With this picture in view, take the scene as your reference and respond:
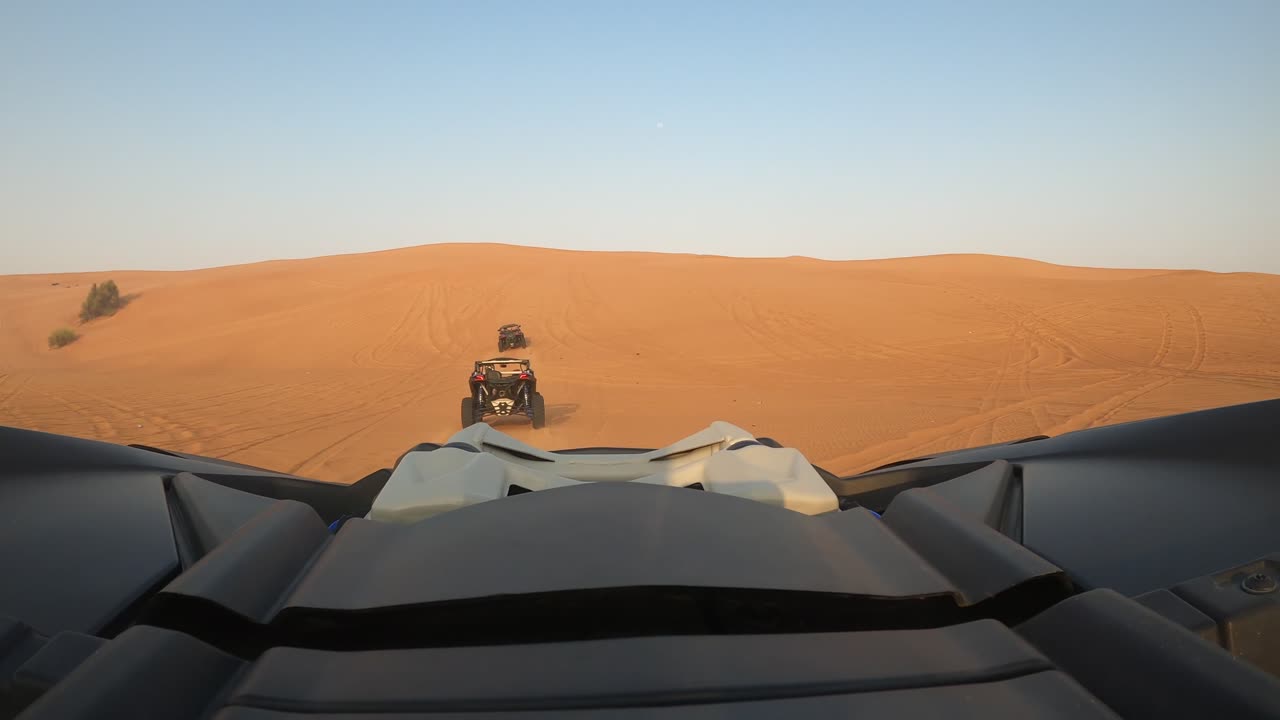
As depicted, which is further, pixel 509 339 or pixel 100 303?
pixel 100 303

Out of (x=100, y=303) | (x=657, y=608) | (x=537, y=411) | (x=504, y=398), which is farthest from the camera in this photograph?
(x=100, y=303)

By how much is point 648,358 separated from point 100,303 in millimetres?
31068

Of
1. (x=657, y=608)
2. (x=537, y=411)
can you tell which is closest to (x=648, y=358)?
(x=537, y=411)

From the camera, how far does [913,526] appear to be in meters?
1.37

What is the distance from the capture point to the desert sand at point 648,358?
12953mm

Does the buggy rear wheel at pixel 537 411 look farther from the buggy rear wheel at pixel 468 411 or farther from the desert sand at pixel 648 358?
the buggy rear wheel at pixel 468 411

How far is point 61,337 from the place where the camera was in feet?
99.6

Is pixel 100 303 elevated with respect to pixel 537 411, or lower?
elevated

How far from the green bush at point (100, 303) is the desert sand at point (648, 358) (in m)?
1.03

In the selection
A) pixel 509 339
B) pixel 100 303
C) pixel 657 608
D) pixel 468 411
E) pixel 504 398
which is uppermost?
pixel 100 303

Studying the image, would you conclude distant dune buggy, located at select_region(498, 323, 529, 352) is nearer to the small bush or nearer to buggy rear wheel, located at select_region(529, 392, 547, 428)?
buggy rear wheel, located at select_region(529, 392, 547, 428)

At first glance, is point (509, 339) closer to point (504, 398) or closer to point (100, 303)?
point (504, 398)

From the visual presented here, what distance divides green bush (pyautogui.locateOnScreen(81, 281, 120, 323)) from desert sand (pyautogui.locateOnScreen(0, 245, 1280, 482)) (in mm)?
1034

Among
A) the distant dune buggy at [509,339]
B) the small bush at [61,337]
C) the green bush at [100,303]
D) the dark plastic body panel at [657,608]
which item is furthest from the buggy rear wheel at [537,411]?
the green bush at [100,303]
